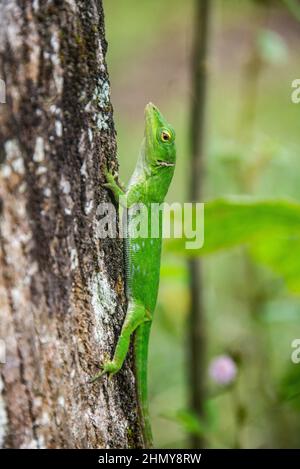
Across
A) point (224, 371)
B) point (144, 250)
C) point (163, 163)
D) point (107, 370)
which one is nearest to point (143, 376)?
point (107, 370)

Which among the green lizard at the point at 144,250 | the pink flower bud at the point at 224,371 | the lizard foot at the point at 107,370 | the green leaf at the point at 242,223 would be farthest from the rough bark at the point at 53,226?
the pink flower bud at the point at 224,371

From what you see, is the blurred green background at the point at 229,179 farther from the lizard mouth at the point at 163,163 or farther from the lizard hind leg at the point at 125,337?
the lizard hind leg at the point at 125,337

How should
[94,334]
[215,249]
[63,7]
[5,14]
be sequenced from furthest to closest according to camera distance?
[215,249], [94,334], [63,7], [5,14]

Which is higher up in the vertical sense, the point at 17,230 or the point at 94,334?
the point at 17,230

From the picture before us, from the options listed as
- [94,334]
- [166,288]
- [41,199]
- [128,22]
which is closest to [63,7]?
[41,199]

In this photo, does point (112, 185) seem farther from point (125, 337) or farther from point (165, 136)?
point (165, 136)

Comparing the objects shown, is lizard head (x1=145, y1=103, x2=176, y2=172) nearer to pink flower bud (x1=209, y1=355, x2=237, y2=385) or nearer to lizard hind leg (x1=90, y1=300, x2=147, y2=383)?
lizard hind leg (x1=90, y1=300, x2=147, y2=383)
